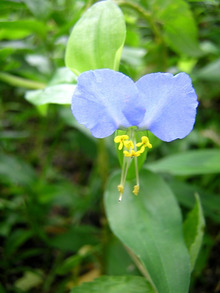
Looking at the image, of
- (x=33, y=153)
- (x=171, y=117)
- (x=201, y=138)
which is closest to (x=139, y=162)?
(x=171, y=117)

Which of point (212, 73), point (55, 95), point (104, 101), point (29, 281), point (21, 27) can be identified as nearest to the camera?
point (104, 101)

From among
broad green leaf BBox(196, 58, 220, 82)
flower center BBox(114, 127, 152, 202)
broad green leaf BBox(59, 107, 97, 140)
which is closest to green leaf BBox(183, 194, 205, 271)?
flower center BBox(114, 127, 152, 202)

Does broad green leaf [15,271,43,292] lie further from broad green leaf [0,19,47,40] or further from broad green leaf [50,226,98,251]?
broad green leaf [0,19,47,40]

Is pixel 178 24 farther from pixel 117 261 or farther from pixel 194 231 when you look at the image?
pixel 117 261

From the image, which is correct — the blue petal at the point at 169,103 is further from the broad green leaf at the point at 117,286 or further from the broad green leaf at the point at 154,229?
the broad green leaf at the point at 117,286

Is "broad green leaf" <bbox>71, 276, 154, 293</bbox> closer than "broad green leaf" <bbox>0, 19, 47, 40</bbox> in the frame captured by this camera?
Yes

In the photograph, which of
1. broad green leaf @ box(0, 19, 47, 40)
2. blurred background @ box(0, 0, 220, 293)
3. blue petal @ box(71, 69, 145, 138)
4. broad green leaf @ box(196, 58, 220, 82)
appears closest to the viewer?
blue petal @ box(71, 69, 145, 138)

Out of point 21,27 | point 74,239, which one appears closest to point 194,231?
point 74,239
